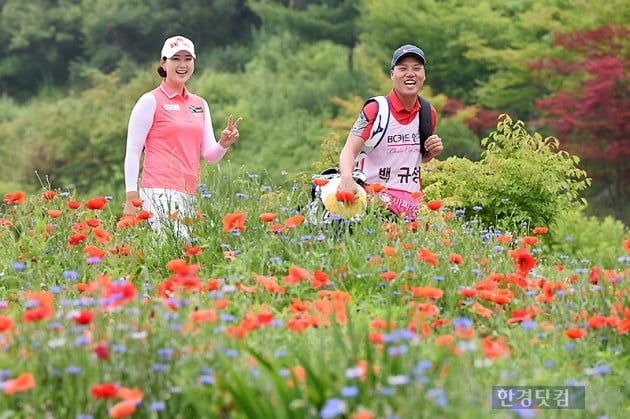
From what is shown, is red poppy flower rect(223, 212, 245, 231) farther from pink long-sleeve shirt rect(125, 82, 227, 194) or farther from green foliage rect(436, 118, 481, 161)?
green foliage rect(436, 118, 481, 161)

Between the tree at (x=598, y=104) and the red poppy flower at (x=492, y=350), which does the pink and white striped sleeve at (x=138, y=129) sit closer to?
the red poppy flower at (x=492, y=350)

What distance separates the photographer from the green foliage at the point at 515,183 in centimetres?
820

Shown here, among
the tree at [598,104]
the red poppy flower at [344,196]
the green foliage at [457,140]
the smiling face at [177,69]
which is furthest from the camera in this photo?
the green foliage at [457,140]

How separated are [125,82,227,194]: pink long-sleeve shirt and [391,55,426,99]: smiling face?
1258 millimetres

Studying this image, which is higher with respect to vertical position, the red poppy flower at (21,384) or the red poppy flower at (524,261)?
the red poppy flower at (524,261)

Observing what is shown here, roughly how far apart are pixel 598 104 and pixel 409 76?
48.9ft

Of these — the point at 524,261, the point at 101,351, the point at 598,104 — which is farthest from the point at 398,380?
the point at 598,104

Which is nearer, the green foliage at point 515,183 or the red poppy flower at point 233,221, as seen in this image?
the red poppy flower at point 233,221

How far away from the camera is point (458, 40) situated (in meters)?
25.8

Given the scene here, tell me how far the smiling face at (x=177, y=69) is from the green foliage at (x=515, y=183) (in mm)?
2864

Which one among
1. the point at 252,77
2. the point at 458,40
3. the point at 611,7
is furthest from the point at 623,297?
the point at 252,77

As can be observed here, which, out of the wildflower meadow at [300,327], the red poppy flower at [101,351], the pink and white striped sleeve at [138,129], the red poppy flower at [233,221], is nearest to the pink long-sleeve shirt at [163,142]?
the pink and white striped sleeve at [138,129]

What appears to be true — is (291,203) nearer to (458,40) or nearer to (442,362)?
(442,362)

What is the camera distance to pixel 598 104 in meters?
19.5
